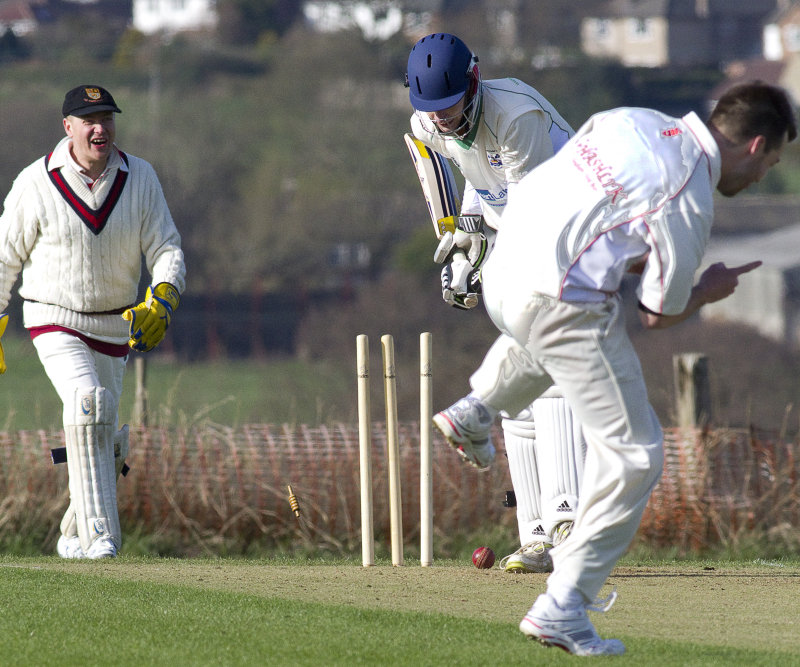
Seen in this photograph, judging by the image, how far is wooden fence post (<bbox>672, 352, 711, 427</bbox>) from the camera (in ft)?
30.3

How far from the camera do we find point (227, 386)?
42375 millimetres

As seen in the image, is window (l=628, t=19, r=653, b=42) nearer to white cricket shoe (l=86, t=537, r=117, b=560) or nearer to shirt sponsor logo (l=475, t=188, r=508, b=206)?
shirt sponsor logo (l=475, t=188, r=508, b=206)

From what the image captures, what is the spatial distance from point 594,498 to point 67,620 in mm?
1764

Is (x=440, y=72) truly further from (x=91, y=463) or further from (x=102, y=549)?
(x=102, y=549)

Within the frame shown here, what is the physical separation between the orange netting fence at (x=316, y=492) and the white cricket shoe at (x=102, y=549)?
2.62 meters

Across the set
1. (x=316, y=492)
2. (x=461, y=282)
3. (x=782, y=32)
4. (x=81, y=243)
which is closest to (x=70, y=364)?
(x=81, y=243)

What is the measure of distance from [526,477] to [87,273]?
7.49ft

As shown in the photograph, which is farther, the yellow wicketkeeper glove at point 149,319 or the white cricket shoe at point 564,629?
the yellow wicketkeeper glove at point 149,319

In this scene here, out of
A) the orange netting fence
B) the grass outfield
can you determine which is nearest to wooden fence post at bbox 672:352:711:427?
the orange netting fence

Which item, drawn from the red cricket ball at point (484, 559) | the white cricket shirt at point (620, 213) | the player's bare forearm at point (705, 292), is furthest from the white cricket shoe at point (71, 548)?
the player's bare forearm at point (705, 292)

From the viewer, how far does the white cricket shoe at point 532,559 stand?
5.82 m

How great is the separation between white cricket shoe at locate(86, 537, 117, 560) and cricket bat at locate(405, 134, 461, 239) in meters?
2.07

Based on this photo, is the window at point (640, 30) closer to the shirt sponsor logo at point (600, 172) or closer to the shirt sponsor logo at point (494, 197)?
the shirt sponsor logo at point (494, 197)

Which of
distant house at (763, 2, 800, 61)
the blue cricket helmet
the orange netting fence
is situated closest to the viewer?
the blue cricket helmet
